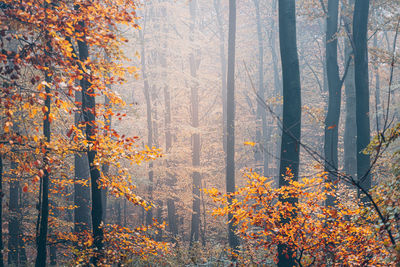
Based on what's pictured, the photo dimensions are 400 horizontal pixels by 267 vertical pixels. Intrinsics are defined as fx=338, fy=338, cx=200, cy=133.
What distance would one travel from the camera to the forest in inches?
186

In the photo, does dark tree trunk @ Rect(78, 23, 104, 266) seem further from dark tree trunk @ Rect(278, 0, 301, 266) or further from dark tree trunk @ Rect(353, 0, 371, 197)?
dark tree trunk @ Rect(353, 0, 371, 197)

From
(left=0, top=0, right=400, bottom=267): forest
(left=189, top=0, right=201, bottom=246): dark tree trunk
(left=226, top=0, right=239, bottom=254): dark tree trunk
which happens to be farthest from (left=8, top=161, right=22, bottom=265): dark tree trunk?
(left=226, top=0, right=239, bottom=254): dark tree trunk

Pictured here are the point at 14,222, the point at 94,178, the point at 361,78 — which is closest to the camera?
the point at 94,178

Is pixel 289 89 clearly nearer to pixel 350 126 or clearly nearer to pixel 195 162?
pixel 350 126

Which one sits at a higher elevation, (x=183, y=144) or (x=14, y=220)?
(x=183, y=144)

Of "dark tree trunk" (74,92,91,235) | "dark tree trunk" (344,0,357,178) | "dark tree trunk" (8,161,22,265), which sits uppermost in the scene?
"dark tree trunk" (344,0,357,178)

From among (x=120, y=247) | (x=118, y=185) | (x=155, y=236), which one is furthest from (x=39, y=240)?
(x=155, y=236)

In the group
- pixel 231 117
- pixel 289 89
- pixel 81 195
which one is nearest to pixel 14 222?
pixel 81 195

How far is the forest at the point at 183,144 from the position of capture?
4.71 m

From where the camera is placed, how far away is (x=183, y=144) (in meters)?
17.9

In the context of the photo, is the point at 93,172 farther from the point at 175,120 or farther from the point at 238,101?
the point at 238,101

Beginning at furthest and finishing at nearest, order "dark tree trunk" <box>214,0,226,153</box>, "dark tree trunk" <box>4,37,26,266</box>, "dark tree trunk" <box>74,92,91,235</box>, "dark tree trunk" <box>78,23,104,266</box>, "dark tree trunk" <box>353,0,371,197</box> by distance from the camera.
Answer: "dark tree trunk" <box>214,0,226,153</box>, "dark tree trunk" <box>4,37,26,266</box>, "dark tree trunk" <box>74,92,91,235</box>, "dark tree trunk" <box>353,0,371,197</box>, "dark tree trunk" <box>78,23,104,266</box>

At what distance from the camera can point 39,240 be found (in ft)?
22.8

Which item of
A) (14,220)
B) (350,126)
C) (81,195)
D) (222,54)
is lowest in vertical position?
(14,220)
